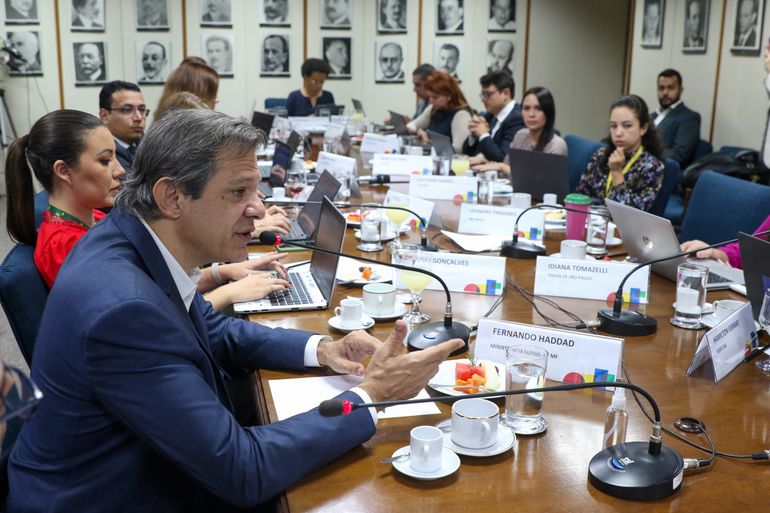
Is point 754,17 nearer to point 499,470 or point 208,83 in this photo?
point 208,83

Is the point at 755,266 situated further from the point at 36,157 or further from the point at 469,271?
the point at 36,157

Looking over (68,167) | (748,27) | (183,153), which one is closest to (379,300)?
(183,153)

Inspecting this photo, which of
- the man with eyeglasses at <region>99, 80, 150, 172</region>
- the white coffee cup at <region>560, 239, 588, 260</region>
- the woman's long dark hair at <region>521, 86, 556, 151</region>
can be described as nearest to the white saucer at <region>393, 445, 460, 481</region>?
the white coffee cup at <region>560, 239, 588, 260</region>

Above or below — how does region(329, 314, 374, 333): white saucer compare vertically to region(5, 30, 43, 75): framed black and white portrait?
below

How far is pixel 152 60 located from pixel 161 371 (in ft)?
24.4

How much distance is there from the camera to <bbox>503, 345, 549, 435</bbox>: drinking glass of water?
1.48m

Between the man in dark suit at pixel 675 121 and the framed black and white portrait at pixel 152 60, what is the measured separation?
4904 mm

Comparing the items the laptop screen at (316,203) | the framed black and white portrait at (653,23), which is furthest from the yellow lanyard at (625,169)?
the framed black and white portrait at (653,23)

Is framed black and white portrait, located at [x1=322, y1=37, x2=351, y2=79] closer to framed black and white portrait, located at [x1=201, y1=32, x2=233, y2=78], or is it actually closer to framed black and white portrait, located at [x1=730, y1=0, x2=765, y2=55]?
framed black and white portrait, located at [x1=201, y1=32, x2=233, y2=78]

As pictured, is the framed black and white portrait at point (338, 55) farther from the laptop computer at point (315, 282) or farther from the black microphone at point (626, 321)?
the black microphone at point (626, 321)

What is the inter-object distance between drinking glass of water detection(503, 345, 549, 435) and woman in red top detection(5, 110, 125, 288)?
1.34 m

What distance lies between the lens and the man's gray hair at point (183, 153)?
4.69 feet

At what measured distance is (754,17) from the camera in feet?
19.9

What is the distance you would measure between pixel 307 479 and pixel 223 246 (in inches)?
18.8
